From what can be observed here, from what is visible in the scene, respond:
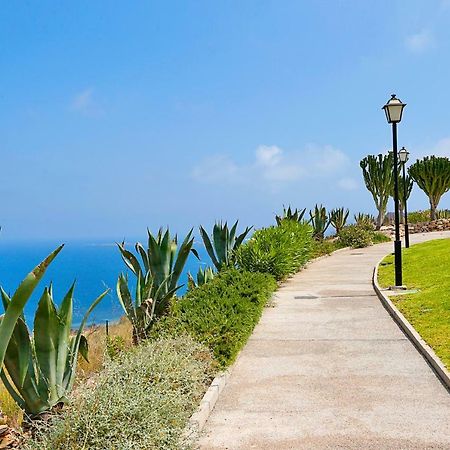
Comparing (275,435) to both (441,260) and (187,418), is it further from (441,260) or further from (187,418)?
(441,260)

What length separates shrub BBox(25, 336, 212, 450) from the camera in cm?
414

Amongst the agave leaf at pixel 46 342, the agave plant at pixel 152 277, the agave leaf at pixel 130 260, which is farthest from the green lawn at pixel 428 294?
the agave leaf at pixel 46 342

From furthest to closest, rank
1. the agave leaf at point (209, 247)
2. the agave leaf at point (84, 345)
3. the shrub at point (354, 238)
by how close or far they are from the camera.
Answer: the shrub at point (354, 238)
the agave leaf at point (209, 247)
the agave leaf at point (84, 345)

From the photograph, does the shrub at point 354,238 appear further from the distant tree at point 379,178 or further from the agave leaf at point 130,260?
the agave leaf at point 130,260

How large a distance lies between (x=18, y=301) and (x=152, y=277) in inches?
220

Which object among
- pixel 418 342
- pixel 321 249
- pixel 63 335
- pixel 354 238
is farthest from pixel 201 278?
pixel 354 238

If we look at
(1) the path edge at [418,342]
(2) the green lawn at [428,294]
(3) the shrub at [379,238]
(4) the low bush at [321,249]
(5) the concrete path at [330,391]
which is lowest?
(5) the concrete path at [330,391]

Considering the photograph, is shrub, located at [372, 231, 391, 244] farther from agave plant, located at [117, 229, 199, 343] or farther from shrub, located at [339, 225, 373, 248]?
agave plant, located at [117, 229, 199, 343]

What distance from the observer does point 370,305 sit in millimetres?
12078

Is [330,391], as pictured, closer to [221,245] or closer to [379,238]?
[221,245]

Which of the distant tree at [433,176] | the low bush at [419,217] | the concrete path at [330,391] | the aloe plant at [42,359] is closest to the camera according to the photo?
the aloe plant at [42,359]

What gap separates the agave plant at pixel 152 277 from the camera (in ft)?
29.2

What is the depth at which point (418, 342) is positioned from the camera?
8.38m

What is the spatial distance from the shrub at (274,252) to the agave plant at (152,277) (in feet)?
20.3
